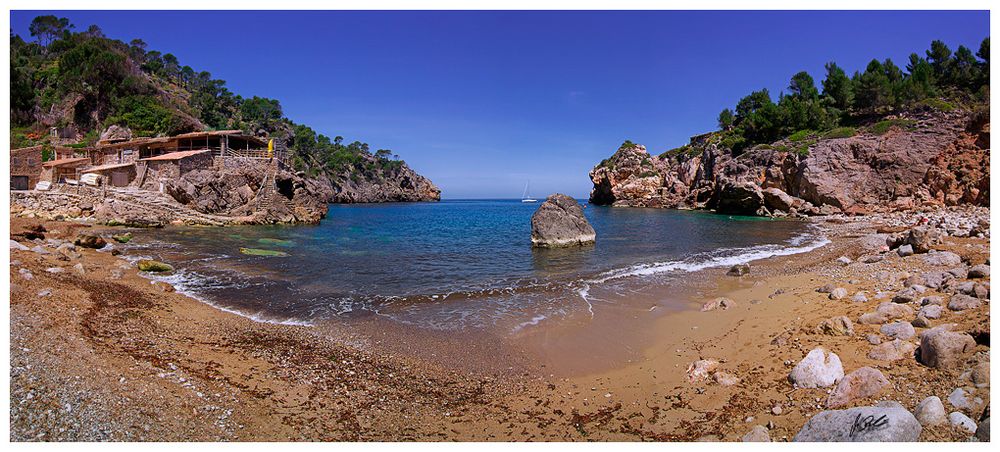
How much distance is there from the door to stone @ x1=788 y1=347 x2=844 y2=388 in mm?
58753

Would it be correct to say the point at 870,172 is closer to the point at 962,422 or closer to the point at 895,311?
the point at 895,311

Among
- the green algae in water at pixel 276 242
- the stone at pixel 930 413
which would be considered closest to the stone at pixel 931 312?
the stone at pixel 930 413

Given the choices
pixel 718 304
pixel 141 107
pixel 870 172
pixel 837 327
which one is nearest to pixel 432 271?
pixel 718 304

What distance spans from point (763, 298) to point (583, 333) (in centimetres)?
629

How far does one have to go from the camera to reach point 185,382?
21.6 feet

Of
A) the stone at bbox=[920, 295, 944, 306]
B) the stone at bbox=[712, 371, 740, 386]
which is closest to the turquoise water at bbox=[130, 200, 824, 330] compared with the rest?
the stone at bbox=[712, 371, 740, 386]

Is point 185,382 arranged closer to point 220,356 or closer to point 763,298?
point 220,356

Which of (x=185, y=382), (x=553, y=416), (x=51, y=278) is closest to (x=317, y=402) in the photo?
(x=185, y=382)

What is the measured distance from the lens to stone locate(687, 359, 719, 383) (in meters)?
7.56

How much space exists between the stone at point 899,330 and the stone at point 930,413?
3479 mm

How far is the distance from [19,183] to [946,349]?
60.7 metres

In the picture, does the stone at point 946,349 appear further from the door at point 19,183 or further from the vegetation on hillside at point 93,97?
the vegetation on hillside at point 93,97

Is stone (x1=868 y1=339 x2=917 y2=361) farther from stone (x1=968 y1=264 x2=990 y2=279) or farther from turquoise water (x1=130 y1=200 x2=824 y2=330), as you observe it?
turquoise water (x1=130 y1=200 x2=824 y2=330)
